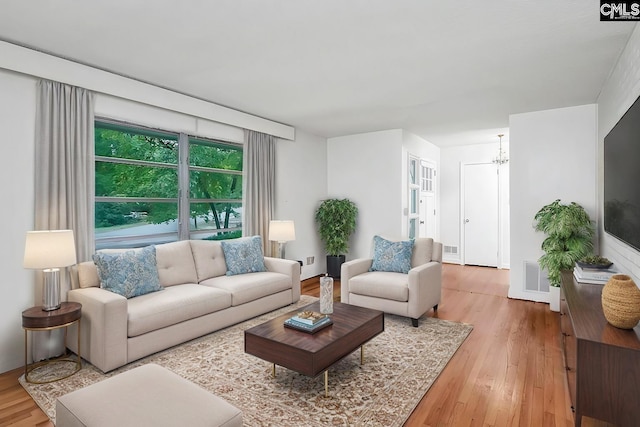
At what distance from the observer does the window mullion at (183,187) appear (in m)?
4.12

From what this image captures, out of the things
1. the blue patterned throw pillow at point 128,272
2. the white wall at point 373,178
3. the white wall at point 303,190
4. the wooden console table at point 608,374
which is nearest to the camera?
the wooden console table at point 608,374

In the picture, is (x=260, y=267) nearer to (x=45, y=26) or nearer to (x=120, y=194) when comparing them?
(x=120, y=194)

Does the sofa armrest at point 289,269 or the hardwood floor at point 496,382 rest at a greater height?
the sofa armrest at point 289,269

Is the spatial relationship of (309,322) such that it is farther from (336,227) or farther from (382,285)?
(336,227)

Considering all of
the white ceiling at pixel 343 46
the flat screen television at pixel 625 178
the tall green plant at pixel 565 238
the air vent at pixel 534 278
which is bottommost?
the air vent at pixel 534 278

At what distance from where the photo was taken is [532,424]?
2.03 meters

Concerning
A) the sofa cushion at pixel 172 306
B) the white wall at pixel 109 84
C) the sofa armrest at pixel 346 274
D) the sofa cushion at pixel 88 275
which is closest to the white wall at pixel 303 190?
the white wall at pixel 109 84

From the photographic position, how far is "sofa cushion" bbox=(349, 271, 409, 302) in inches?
142

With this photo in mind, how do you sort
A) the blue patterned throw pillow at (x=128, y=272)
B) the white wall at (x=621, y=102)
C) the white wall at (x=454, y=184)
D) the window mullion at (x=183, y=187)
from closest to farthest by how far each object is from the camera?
1. the white wall at (x=621, y=102)
2. the blue patterned throw pillow at (x=128, y=272)
3. the window mullion at (x=183, y=187)
4. the white wall at (x=454, y=184)

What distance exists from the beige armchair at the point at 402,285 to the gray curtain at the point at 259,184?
1557 mm

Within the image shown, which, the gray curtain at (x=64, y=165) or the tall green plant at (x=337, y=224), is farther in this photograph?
the tall green plant at (x=337, y=224)

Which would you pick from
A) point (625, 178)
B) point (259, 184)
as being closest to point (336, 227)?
point (259, 184)

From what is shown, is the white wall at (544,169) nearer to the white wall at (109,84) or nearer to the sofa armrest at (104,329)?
the white wall at (109,84)

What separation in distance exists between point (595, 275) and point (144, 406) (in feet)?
11.1
